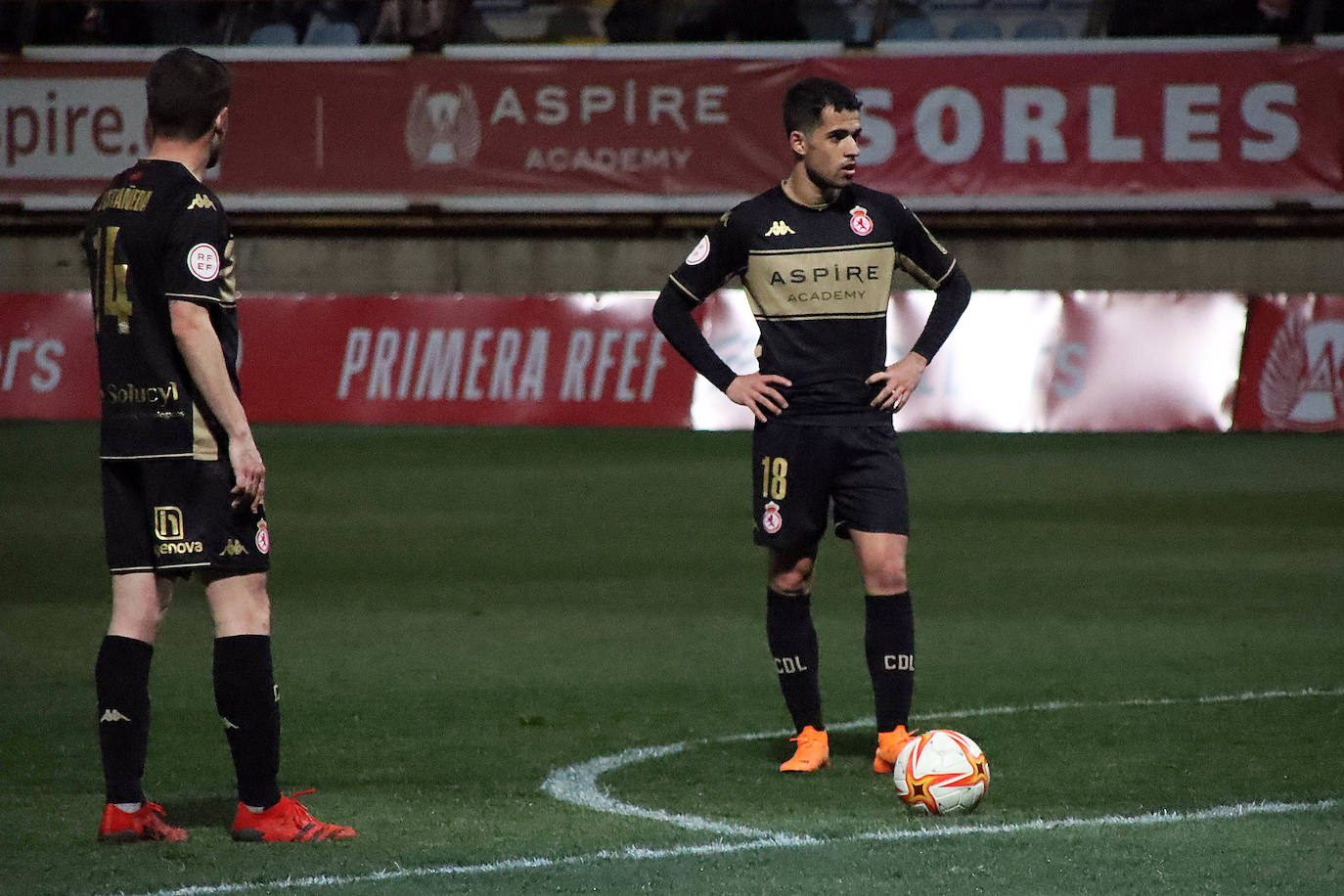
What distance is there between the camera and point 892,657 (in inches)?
239

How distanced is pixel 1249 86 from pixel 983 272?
134 inches

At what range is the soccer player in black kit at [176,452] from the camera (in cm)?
482

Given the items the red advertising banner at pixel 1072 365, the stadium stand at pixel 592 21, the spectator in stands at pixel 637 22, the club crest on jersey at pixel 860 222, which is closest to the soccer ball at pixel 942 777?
the club crest on jersey at pixel 860 222

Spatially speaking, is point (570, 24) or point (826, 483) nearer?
point (826, 483)

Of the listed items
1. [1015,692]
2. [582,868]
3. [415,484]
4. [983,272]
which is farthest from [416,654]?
[983,272]

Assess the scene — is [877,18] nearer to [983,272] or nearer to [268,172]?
[983,272]

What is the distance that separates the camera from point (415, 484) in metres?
14.1

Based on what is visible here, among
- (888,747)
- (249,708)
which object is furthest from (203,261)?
(888,747)

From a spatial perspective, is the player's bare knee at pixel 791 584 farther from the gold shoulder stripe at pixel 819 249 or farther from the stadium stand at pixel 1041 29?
the stadium stand at pixel 1041 29

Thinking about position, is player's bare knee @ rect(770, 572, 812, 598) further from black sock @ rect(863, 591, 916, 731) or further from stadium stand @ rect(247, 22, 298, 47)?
stadium stand @ rect(247, 22, 298, 47)

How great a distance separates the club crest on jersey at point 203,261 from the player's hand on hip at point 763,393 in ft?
6.08

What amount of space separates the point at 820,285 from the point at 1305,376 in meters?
11.8

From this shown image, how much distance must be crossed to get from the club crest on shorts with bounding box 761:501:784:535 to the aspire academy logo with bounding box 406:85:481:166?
662 inches

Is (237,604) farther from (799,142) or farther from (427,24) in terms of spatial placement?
(427,24)
